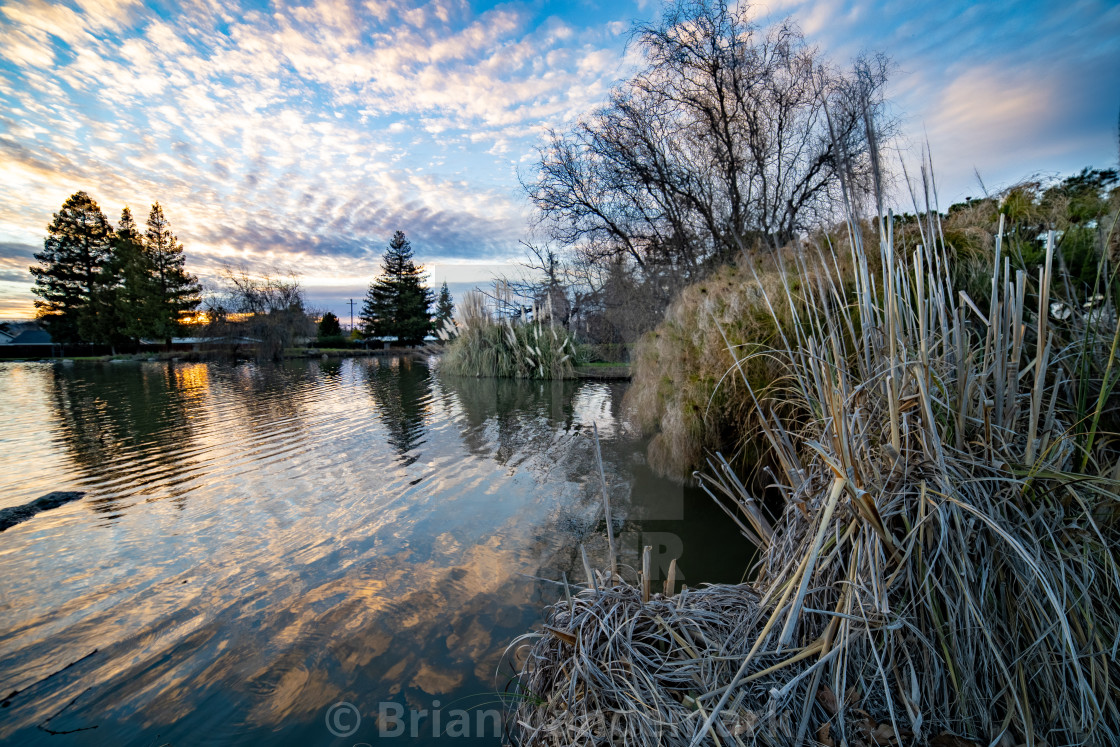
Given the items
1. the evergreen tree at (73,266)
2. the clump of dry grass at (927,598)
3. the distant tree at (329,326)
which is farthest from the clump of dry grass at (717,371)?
the evergreen tree at (73,266)

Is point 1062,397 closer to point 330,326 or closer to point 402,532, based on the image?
point 402,532

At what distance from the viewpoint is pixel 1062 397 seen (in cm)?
153

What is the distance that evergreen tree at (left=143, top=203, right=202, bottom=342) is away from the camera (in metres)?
28.5

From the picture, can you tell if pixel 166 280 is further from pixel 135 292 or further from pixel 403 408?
pixel 403 408

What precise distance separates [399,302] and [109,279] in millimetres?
18462

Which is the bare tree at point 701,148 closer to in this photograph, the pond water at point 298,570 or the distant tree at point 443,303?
the pond water at point 298,570

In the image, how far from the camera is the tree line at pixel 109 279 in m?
28.4

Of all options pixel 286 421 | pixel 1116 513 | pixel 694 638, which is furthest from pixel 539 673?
pixel 286 421

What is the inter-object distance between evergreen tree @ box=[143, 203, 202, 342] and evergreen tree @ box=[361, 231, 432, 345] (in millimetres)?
12173

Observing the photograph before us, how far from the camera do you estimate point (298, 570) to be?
8.64ft

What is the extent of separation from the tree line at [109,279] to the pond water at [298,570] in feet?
99.5

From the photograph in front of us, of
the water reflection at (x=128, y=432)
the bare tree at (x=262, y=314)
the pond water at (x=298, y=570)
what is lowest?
the pond water at (x=298, y=570)

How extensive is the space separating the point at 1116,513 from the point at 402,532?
329 cm

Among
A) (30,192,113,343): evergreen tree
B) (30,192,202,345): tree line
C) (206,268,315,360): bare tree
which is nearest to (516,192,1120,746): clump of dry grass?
(206,268,315,360): bare tree
